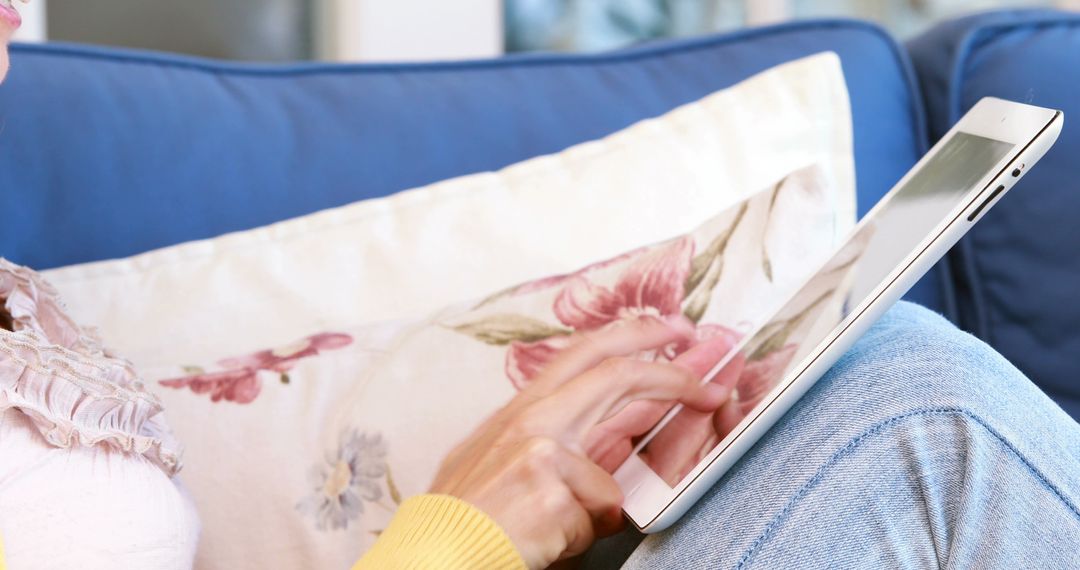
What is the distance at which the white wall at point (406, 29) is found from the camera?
1522 mm

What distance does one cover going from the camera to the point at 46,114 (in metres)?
0.87

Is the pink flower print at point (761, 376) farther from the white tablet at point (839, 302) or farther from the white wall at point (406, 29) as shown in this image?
the white wall at point (406, 29)

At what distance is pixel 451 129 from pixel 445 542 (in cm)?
50

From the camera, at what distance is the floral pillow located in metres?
0.66

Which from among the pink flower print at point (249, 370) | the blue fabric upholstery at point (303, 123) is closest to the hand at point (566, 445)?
the pink flower print at point (249, 370)

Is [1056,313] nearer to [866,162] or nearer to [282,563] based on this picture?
[866,162]

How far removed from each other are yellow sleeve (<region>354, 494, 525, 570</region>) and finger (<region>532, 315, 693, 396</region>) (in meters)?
0.11

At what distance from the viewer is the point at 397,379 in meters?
0.71

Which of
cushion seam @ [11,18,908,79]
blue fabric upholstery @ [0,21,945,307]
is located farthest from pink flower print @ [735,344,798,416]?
cushion seam @ [11,18,908,79]

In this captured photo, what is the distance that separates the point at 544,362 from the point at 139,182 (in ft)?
1.29

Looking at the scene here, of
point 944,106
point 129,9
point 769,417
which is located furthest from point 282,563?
point 129,9

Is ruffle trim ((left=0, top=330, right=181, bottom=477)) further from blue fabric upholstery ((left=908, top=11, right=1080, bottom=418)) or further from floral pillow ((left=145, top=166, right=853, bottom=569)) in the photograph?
blue fabric upholstery ((left=908, top=11, right=1080, bottom=418))

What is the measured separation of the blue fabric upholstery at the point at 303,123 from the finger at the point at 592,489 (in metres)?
0.42

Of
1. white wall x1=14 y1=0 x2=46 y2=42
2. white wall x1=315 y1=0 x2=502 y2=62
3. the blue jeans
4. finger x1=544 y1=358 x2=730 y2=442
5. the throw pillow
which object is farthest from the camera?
white wall x1=315 y1=0 x2=502 y2=62
